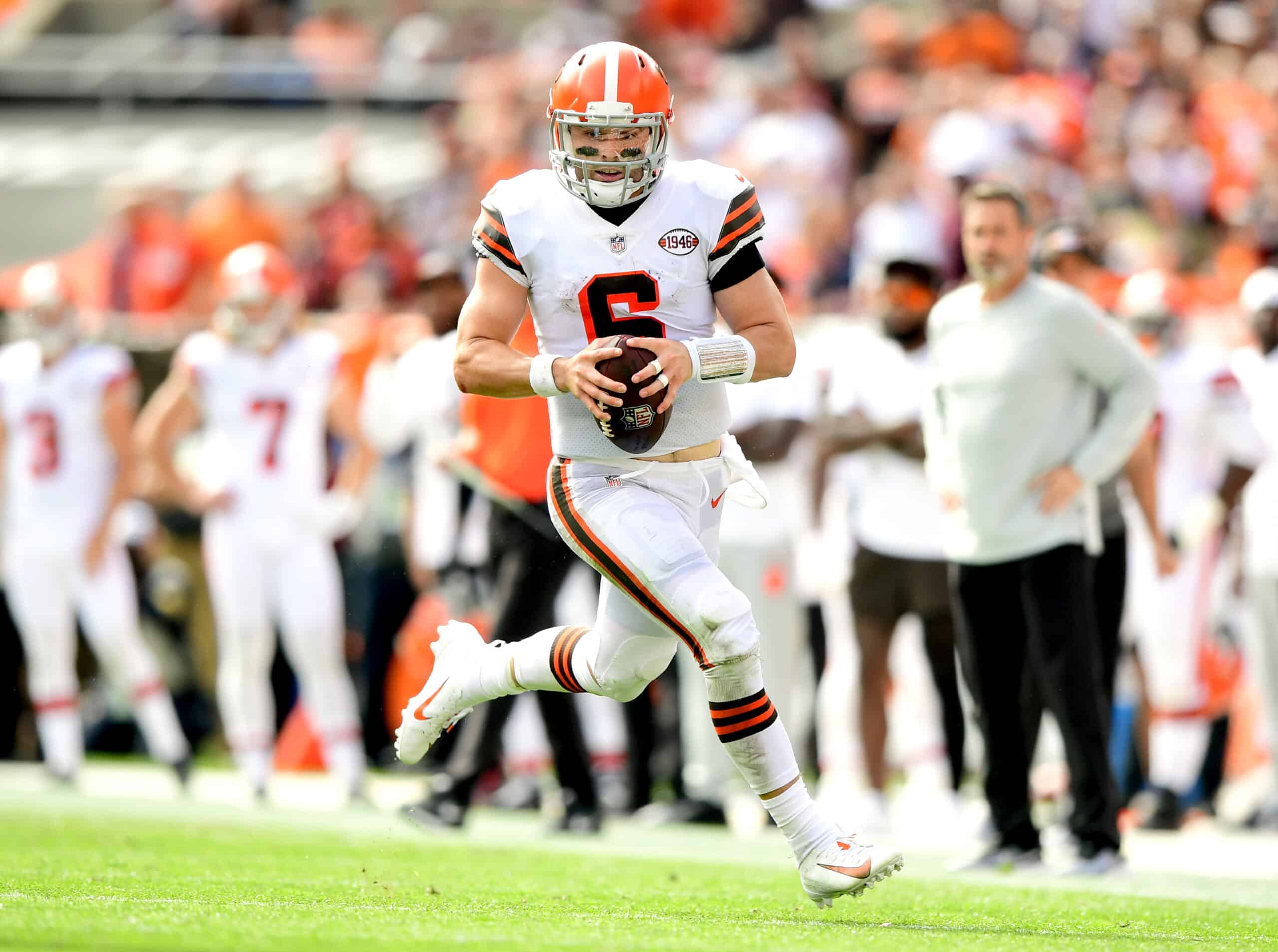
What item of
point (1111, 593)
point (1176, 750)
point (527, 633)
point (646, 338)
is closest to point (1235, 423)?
point (1111, 593)

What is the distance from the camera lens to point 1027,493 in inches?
270

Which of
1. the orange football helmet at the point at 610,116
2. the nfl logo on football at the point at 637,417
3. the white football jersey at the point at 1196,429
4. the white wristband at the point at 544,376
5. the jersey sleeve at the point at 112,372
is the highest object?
the orange football helmet at the point at 610,116

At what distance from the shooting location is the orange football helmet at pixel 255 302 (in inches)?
373

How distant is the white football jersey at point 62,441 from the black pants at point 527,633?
2.91m

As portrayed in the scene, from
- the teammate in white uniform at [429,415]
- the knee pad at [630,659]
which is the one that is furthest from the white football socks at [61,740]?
the knee pad at [630,659]

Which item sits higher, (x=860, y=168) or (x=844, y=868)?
(x=860, y=168)

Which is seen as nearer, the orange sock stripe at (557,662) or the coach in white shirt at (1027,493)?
the orange sock stripe at (557,662)

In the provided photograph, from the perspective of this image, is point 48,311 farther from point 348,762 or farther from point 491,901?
point 491,901

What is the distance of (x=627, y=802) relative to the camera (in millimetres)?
8727

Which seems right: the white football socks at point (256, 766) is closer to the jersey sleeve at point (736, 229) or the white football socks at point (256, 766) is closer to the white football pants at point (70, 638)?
the white football pants at point (70, 638)

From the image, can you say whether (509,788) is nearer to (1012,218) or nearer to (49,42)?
(1012,218)

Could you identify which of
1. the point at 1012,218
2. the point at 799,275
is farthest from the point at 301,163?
the point at 1012,218

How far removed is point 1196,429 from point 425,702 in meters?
4.30

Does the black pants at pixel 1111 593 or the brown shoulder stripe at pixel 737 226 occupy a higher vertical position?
the brown shoulder stripe at pixel 737 226
